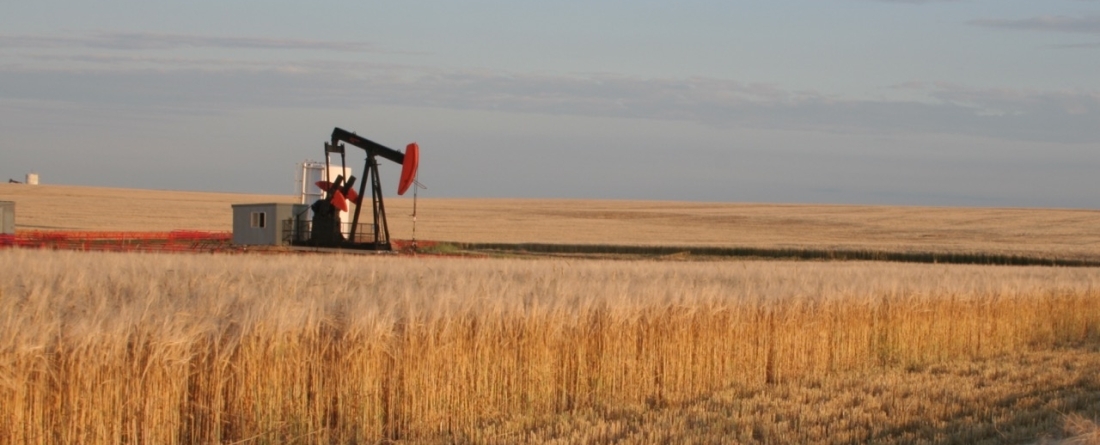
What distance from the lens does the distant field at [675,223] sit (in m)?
49.4

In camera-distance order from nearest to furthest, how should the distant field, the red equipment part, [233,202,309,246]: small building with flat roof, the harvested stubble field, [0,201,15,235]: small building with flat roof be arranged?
the harvested stubble field < the red equipment part < [0,201,15,235]: small building with flat roof < [233,202,309,246]: small building with flat roof < the distant field

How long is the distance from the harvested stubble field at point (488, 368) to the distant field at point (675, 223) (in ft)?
105

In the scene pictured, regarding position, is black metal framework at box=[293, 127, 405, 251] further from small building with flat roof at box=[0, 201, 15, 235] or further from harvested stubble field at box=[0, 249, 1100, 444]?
harvested stubble field at box=[0, 249, 1100, 444]

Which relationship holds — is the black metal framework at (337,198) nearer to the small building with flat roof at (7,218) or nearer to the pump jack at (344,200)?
the pump jack at (344,200)

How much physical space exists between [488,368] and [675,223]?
61.4 meters

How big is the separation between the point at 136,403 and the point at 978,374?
28.8ft

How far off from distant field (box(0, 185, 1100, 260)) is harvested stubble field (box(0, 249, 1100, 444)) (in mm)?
32042

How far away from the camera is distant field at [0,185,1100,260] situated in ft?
162

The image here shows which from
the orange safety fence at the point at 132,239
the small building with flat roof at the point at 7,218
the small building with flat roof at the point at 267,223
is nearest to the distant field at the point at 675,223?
the orange safety fence at the point at 132,239

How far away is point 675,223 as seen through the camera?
228 ft

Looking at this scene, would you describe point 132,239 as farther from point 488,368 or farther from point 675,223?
point 675,223

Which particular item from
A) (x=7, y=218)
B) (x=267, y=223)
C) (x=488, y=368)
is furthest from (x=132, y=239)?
(x=488, y=368)

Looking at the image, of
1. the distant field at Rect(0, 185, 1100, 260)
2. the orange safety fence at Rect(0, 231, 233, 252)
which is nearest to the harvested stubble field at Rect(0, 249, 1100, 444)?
the orange safety fence at Rect(0, 231, 233, 252)

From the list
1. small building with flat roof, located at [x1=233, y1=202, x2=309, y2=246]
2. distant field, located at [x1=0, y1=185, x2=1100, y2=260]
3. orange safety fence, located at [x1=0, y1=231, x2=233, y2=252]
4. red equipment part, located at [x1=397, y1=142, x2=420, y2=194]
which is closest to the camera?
red equipment part, located at [x1=397, y1=142, x2=420, y2=194]
